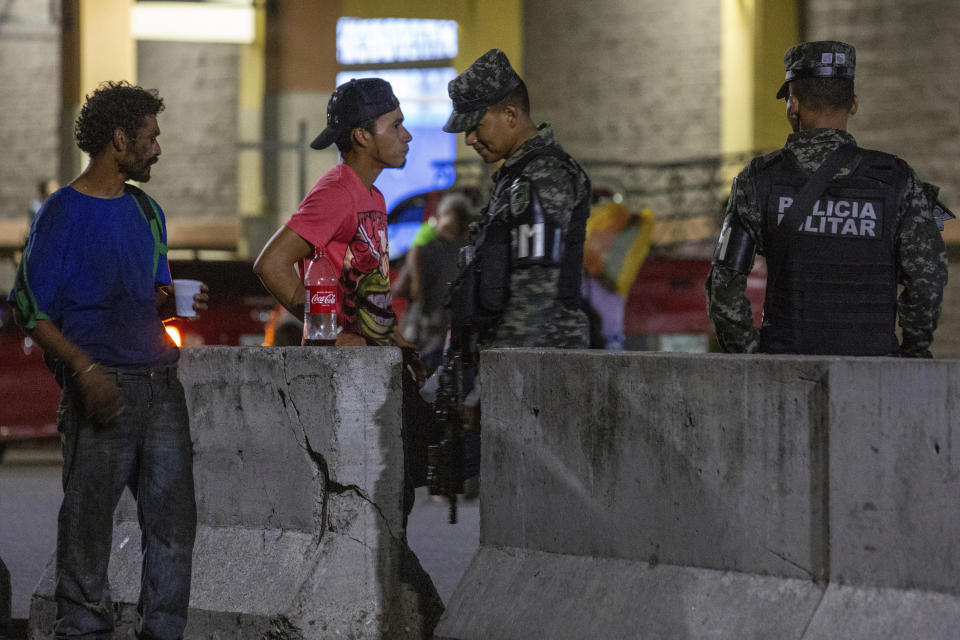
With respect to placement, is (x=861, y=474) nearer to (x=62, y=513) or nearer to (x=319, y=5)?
(x=62, y=513)

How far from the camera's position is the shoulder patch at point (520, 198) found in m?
4.70

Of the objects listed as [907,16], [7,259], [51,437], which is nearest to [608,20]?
[907,16]

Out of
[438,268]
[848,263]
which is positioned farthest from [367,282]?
[438,268]

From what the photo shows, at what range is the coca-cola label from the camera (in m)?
5.08

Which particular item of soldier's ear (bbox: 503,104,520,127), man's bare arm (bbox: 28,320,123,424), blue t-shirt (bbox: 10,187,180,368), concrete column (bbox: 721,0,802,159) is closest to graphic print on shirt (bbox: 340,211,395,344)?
soldier's ear (bbox: 503,104,520,127)

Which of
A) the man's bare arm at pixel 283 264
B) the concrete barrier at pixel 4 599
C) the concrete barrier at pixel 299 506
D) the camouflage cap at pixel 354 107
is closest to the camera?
the concrete barrier at pixel 299 506

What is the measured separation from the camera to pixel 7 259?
88.8 feet

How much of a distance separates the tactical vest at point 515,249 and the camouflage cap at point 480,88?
0.22 meters

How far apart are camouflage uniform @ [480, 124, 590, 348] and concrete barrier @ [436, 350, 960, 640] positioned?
0.29 metres

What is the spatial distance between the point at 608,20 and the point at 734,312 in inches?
784

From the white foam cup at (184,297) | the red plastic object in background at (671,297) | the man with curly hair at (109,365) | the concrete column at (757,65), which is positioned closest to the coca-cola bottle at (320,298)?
the white foam cup at (184,297)

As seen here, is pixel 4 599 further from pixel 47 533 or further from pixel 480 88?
pixel 47 533

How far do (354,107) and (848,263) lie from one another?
6.06 feet

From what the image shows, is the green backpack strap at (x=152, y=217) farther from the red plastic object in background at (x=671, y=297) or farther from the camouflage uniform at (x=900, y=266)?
the red plastic object in background at (x=671, y=297)
